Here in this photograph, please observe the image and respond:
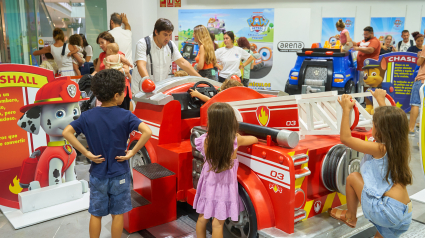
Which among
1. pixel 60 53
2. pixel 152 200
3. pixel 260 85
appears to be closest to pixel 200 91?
pixel 152 200

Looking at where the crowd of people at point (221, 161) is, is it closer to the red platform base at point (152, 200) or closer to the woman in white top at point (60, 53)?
the red platform base at point (152, 200)

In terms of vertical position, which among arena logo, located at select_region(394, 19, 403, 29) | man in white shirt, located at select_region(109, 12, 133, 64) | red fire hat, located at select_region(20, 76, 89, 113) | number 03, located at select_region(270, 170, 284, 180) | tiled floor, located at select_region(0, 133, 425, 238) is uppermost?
arena logo, located at select_region(394, 19, 403, 29)

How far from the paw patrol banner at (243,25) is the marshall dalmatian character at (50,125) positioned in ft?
22.4

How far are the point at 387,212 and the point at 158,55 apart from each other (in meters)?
3.21

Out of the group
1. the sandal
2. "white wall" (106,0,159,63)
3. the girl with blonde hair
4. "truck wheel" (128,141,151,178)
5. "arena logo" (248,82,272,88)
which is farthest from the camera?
"arena logo" (248,82,272,88)

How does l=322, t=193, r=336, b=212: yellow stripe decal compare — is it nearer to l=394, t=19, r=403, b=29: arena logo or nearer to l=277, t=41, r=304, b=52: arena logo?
l=277, t=41, r=304, b=52: arena logo

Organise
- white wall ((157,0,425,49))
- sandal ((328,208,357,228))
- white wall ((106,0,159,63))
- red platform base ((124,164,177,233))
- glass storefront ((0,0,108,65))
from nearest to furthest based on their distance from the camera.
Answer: sandal ((328,208,357,228))
red platform base ((124,164,177,233))
glass storefront ((0,0,108,65))
white wall ((106,0,159,63))
white wall ((157,0,425,49))

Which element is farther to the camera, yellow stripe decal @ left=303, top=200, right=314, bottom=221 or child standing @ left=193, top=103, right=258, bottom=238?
yellow stripe decal @ left=303, top=200, right=314, bottom=221

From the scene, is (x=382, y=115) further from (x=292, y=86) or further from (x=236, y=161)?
(x=292, y=86)

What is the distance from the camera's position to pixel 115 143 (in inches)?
89.1

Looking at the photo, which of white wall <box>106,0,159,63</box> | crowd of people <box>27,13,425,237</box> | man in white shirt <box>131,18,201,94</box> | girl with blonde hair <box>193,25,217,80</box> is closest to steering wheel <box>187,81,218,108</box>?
man in white shirt <box>131,18,201,94</box>

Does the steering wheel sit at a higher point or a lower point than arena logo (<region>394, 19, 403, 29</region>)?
lower

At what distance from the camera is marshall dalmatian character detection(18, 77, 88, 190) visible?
3145 mm

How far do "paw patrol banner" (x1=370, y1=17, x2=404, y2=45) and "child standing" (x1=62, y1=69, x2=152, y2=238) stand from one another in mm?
11311
